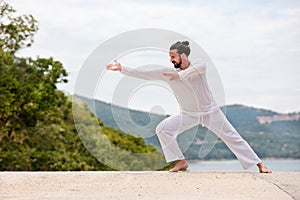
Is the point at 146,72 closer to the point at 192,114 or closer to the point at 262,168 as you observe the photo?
the point at 192,114

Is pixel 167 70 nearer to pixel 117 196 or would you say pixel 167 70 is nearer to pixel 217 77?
pixel 217 77

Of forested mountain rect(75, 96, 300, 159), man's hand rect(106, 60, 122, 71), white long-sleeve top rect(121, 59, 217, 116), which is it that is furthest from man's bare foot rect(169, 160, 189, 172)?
man's hand rect(106, 60, 122, 71)

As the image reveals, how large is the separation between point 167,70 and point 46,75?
616 inches

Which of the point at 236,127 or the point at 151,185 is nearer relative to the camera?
the point at 151,185

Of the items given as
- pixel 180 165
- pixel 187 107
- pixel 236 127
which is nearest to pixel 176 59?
pixel 187 107

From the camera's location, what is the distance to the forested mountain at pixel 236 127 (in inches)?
340

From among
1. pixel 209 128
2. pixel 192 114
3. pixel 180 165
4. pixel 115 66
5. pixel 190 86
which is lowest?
pixel 180 165

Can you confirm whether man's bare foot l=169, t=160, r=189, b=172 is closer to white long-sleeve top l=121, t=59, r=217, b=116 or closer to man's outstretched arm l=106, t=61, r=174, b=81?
white long-sleeve top l=121, t=59, r=217, b=116

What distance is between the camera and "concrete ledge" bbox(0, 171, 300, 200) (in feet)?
22.7

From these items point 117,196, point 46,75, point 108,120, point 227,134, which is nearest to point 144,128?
point 108,120

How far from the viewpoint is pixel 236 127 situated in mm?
19766

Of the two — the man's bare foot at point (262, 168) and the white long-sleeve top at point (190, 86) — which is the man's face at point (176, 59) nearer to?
the white long-sleeve top at point (190, 86)

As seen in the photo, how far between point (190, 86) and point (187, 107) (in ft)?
1.07

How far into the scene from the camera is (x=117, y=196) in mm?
6883
